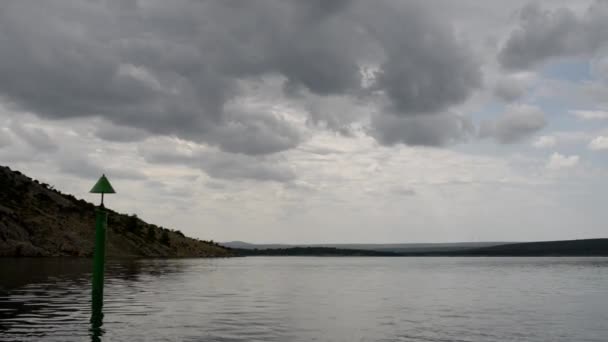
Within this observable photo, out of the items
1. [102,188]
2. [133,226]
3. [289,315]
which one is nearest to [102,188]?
[102,188]

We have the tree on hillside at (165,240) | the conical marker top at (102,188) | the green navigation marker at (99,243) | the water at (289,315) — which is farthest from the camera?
the tree on hillside at (165,240)

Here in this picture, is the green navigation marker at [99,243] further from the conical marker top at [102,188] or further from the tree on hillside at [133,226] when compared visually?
the tree on hillside at [133,226]

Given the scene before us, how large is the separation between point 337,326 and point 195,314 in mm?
7855

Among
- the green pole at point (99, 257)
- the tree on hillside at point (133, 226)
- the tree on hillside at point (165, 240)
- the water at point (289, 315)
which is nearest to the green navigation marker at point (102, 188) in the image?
the green pole at point (99, 257)

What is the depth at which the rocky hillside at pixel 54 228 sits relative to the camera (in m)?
126

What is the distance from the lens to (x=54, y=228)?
13775 centimetres

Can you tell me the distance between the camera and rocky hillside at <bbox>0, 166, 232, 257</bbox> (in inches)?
4961

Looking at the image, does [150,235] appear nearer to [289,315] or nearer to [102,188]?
[102,188]

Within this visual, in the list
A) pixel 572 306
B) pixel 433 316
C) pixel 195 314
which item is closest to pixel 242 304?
pixel 195 314

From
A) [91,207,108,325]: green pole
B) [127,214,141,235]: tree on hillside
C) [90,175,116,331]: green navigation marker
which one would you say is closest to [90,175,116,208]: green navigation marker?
[90,175,116,331]: green navigation marker

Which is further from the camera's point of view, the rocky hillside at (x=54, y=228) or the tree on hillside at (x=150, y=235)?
the tree on hillside at (x=150, y=235)

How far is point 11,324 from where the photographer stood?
2636cm

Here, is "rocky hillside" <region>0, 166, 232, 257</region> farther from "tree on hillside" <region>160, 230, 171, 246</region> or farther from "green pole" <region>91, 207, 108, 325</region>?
"green pole" <region>91, 207, 108, 325</region>

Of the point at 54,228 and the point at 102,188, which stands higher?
the point at 54,228
